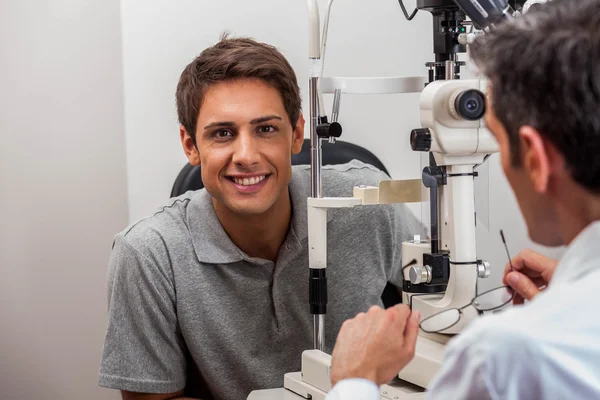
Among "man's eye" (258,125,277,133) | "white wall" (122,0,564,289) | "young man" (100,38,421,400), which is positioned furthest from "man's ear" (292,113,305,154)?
"white wall" (122,0,564,289)

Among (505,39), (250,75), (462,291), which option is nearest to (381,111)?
(250,75)

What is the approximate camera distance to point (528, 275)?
1.32 m

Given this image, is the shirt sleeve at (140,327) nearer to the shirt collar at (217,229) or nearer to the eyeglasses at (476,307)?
the shirt collar at (217,229)

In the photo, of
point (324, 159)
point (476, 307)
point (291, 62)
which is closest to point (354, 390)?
point (476, 307)

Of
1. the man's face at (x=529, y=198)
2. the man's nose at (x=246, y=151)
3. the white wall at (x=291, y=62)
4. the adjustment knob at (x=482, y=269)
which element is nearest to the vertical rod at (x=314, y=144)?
the man's nose at (x=246, y=151)

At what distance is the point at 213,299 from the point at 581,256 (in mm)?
985

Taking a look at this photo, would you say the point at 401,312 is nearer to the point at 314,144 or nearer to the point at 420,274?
the point at 420,274

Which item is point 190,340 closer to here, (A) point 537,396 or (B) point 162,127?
(B) point 162,127

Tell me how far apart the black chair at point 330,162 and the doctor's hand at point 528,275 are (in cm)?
66

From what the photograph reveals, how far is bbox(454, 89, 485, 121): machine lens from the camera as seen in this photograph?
3.97 ft

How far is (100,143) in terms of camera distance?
2162 mm

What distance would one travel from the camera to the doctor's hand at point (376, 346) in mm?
1075

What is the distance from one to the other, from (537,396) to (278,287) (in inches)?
39.3

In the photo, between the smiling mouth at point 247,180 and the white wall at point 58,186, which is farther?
the white wall at point 58,186
